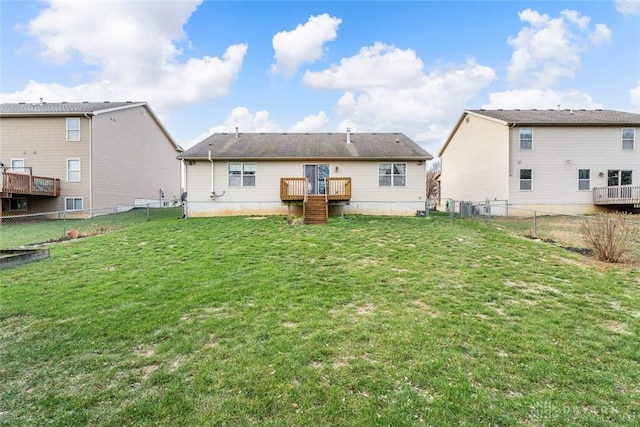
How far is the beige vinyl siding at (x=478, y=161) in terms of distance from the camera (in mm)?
18594

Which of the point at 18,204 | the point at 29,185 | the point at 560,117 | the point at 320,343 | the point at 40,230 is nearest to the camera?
the point at 320,343

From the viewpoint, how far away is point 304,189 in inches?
607

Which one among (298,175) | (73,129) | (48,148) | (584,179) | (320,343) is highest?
(73,129)

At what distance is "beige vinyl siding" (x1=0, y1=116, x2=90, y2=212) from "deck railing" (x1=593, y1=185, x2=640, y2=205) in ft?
101

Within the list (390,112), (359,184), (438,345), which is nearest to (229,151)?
(359,184)

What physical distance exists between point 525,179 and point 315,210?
43.4 ft

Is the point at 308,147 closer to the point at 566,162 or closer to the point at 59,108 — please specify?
the point at 566,162

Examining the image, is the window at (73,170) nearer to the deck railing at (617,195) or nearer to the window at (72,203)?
the window at (72,203)

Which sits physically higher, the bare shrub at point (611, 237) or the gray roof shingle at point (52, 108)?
the gray roof shingle at point (52, 108)

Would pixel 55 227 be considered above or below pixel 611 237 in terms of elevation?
below

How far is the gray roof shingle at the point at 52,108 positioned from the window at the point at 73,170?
9.58 ft

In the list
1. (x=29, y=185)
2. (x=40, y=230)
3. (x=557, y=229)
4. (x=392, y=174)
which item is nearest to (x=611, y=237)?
(x=557, y=229)

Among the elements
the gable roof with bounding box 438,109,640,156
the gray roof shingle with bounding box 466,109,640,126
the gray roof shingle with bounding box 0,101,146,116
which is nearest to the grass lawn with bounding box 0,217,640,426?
the gable roof with bounding box 438,109,640,156

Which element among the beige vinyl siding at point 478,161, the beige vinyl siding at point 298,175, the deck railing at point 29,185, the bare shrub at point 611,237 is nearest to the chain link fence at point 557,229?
the bare shrub at point 611,237
